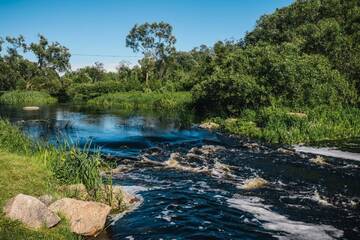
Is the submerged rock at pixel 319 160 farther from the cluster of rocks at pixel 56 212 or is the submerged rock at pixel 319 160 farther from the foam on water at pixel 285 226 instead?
the cluster of rocks at pixel 56 212

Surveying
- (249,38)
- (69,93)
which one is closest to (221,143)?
(249,38)

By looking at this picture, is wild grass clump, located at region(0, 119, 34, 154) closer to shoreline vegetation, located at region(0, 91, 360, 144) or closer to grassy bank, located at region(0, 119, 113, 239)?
grassy bank, located at region(0, 119, 113, 239)

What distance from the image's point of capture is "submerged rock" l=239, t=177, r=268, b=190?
47.1 ft

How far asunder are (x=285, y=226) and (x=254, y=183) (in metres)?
4.14

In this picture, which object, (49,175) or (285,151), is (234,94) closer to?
(285,151)

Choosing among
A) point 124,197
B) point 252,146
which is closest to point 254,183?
point 124,197

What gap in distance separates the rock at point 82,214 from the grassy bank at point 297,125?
52.0 feet

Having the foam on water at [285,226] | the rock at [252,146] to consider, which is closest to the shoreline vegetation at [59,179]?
the foam on water at [285,226]

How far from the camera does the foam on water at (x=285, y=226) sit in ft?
32.5

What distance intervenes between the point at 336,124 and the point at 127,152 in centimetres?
1366

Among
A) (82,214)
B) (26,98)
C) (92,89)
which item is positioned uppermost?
(92,89)

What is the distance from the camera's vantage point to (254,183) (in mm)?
14633

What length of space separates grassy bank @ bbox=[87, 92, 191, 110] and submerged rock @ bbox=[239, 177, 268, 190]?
109 feet

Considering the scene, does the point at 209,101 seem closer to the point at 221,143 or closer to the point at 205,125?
the point at 205,125
